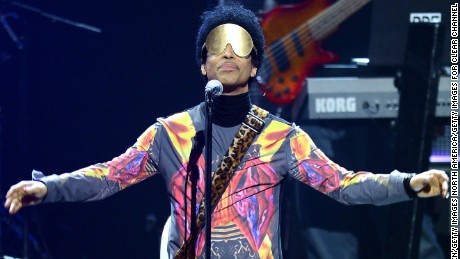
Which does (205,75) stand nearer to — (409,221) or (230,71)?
(230,71)

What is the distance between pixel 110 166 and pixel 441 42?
94.2 inches

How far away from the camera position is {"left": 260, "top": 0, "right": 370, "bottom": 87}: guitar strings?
5973mm

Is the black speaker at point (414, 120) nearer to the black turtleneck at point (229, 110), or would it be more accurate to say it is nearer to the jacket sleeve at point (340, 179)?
the jacket sleeve at point (340, 179)

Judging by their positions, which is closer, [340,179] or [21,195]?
[21,195]

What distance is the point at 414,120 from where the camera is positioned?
5.05 meters

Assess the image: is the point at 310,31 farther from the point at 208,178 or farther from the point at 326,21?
the point at 208,178

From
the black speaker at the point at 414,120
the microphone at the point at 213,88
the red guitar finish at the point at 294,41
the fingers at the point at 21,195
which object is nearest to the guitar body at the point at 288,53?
the red guitar finish at the point at 294,41

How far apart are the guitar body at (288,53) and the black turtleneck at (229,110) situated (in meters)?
2.16

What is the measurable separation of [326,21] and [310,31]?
0.46ft

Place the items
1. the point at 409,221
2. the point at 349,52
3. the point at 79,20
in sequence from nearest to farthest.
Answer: the point at 409,221
the point at 79,20
the point at 349,52

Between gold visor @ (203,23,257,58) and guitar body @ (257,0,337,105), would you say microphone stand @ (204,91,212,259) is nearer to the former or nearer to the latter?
gold visor @ (203,23,257,58)

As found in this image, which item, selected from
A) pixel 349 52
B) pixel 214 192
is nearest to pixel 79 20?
pixel 349 52

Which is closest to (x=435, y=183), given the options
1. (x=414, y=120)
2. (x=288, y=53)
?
(x=414, y=120)

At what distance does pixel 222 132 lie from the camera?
3699mm
